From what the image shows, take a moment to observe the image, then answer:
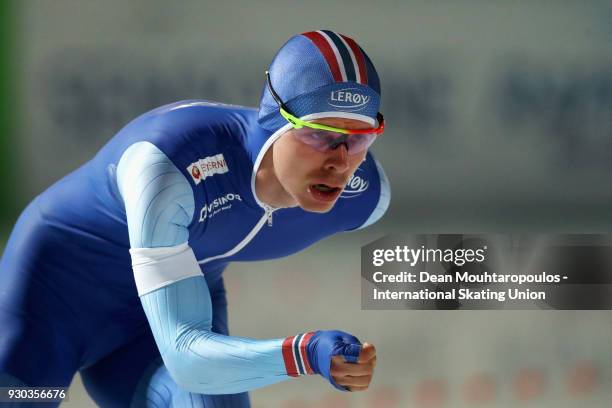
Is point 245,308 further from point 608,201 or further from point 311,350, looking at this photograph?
point 311,350

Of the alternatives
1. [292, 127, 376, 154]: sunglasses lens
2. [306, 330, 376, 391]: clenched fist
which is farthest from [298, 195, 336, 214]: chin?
[306, 330, 376, 391]: clenched fist

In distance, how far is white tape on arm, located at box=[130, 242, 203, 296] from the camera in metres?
1.95

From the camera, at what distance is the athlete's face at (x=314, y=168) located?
2.05 m

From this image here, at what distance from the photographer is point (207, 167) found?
2092 millimetres

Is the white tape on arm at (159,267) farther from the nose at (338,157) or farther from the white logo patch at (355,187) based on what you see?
the white logo patch at (355,187)

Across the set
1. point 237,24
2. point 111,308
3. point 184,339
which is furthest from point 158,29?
point 184,339

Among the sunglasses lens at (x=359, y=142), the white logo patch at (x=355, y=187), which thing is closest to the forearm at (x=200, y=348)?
the sunglasses lens at (x=359, y=142)

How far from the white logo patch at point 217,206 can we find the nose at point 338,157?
218 millimetres

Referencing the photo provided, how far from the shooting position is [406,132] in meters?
4.49

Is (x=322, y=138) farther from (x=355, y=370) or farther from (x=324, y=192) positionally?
(x=355, y=370)

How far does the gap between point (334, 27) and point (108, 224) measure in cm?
227

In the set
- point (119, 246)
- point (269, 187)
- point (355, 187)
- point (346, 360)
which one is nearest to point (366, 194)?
point (355, 187)

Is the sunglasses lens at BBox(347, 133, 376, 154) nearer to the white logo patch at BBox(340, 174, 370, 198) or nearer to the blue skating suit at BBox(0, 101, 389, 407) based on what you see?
the blue skating suit at BBox(0, 101, 389, 407)

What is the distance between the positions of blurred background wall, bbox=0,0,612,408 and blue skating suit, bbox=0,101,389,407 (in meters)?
1.55
